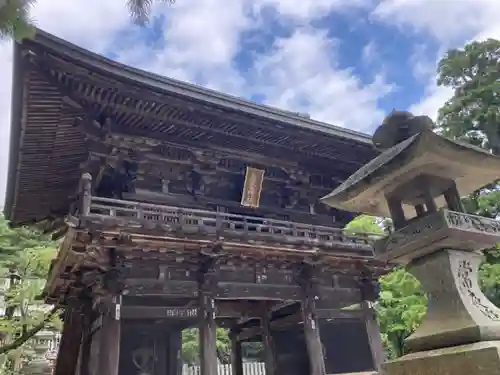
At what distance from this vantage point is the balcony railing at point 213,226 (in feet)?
26.4

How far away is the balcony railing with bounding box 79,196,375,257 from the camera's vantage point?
8.05 metres

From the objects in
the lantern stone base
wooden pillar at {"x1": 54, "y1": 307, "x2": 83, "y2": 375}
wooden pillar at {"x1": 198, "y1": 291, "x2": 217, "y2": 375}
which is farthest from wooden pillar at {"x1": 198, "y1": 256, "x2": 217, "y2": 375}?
the lantern stone base

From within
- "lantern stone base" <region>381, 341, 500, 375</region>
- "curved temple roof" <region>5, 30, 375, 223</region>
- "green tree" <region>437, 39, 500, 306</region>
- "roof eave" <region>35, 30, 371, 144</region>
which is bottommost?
"lantern stone base" <region>381, 341, 500, 375</region>

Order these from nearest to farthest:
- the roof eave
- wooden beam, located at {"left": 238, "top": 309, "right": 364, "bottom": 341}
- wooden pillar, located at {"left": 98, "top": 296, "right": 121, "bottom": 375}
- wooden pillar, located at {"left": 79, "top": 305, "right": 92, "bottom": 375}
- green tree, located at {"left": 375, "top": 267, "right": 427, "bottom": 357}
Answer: the roof eave, wooden pillar, located at {"left": 98, "top": 296, "right": 121, "bottom": 375}, wooden pillar, located at {"left": 79, "top": 305, "right": 92, "bottom": 375}, wooden beam, located at {"left": 238, "top": 309, "right": 364, "bottom": 341}, green tree, located at {"left": 375, "top": 267, "right": 427, "bottom": 357}

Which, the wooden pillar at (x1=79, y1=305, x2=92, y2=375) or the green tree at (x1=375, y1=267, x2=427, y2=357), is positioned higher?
the green tree at (x1=375, y1=267, x2=427, y2=357)

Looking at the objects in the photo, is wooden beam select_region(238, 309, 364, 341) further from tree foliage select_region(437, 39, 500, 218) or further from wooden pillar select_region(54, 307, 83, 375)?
tree foliage select_region(437, 39, 500, 218)

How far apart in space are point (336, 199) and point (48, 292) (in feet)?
28.6

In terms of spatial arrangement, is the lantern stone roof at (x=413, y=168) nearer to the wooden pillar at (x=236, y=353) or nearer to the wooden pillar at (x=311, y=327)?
the wooden pillar at (x=311, y=327)

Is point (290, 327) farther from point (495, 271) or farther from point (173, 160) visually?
point (495, 271)

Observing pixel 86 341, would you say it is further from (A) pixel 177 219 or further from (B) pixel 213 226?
(B) pixel 213 226

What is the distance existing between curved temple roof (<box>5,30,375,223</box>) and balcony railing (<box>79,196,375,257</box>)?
194cm

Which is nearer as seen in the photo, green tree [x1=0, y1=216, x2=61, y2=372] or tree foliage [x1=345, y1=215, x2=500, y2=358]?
tree foliage [x1=345, y1=215, x2=500, y2=358]

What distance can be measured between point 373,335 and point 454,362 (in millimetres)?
8016

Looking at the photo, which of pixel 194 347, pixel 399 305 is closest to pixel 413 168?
pixel 399 305
